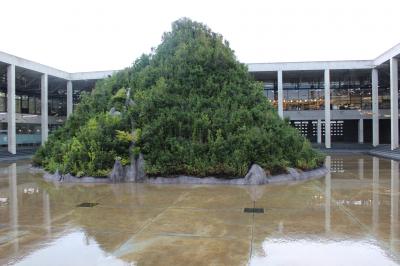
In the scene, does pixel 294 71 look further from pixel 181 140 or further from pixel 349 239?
pixel 349 239

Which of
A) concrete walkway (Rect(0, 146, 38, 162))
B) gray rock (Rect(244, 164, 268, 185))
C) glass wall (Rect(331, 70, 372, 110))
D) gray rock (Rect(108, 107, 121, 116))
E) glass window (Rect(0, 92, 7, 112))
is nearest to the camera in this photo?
gray rock (Rect(244, 164, 268, 185))

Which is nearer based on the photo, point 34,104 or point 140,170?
point 140,170

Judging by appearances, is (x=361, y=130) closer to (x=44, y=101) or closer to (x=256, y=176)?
(x=256, y=176)

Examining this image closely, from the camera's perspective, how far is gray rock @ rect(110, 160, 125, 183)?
14.2 metres

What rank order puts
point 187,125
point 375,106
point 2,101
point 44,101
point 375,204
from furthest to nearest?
point 2,101
point 44,101
point 375,106
point 187,125
point 375,204

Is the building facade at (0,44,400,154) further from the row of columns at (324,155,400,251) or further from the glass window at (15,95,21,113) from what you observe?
the row of columns at (324,155,400,251)

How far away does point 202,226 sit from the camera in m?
7.25

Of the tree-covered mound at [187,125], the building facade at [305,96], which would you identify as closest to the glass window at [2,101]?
the building facade at [305,96]

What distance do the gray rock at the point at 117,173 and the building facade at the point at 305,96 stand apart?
23.7m

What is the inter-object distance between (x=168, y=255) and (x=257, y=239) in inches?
66.7

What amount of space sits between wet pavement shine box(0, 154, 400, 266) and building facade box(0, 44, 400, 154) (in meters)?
27.4

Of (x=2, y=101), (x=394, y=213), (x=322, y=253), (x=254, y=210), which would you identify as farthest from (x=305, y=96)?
(x=322, y=253)

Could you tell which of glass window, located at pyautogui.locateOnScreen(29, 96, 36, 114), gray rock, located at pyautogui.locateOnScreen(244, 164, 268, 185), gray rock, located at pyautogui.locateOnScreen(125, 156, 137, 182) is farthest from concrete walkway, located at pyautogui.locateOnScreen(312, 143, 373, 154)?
glass window, located at pyautogui.locateOnScreen(29, 96, 36, 114)

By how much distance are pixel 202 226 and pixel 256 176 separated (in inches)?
249
